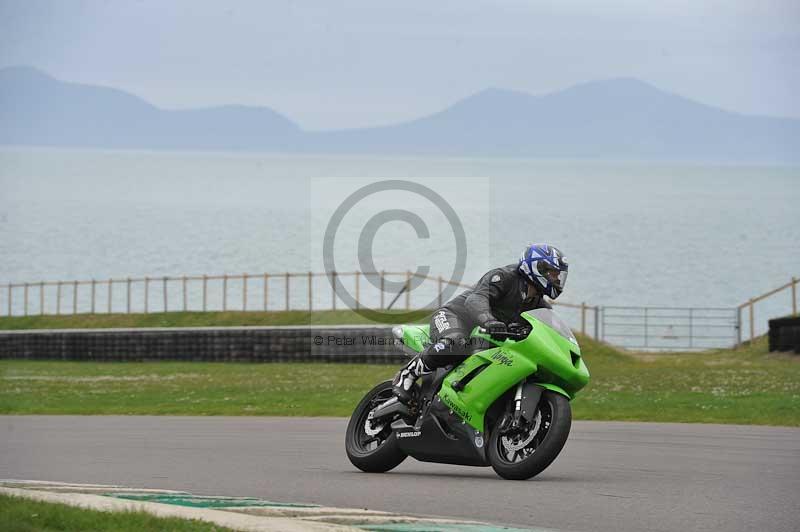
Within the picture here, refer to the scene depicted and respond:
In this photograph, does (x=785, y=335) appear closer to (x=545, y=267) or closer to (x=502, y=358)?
(x=545, y=267)

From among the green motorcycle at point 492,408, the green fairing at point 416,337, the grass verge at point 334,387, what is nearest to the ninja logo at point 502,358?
the green motorcycle at point 492,408

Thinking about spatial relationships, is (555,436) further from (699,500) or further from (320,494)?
(320,494)

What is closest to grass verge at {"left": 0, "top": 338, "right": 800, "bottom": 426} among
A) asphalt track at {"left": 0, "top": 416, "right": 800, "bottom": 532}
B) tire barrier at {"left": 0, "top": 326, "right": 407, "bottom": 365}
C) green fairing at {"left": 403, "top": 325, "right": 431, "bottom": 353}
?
tire barrier at {"left": 0, "top": 326, "right": 407, "bottom": 365}

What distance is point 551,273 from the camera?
33.9ft

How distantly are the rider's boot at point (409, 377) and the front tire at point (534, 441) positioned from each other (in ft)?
3.24

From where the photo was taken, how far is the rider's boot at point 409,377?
36.1 feet

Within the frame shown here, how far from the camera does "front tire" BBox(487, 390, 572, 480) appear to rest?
9.69 meters

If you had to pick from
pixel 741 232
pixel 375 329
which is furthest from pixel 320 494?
pixel 741 232

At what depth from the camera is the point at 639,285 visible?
108m

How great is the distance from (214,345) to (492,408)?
26510 mm

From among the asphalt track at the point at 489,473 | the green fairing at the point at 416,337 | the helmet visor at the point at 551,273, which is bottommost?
the asphalt track at the point at 489,473

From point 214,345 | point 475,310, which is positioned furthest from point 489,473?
point 214,345

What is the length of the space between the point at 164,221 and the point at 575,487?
6953 inches

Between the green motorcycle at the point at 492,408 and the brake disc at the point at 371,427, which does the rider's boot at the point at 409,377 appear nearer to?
the green motorcycle at the point at 492,408
